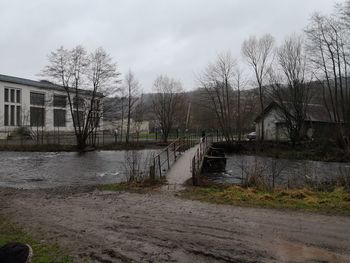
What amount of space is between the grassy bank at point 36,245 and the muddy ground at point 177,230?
0.75ft

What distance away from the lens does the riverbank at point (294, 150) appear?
4144 cm

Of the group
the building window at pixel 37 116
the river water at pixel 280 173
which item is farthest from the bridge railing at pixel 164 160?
the building window at pixel 37 116

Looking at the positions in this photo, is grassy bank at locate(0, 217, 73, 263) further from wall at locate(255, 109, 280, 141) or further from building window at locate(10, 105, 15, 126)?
building window at locate(10, 105, 15, 126)

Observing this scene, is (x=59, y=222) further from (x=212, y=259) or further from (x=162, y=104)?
(x=162, y=104)

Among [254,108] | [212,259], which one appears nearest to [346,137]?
[254,108]

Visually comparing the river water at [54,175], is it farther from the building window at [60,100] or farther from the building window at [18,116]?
the building window at [18,116]

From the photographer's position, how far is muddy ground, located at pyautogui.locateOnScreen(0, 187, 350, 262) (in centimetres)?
733

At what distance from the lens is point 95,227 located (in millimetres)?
9531

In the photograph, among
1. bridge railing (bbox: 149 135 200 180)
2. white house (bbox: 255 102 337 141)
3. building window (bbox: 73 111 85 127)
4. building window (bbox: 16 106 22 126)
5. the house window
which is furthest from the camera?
building window (bbox: 16 106 22 126)

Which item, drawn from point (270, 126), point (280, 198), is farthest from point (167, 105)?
point (280, 198)

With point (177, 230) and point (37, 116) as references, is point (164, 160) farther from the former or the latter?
point (37, 116)

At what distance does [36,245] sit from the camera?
26.2ft

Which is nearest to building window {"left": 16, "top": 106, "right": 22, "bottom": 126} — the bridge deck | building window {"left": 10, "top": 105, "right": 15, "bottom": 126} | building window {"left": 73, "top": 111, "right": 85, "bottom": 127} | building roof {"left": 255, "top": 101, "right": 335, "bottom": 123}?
building window {"left": 10, "top": 105, "right": 15, "bottom": 126}

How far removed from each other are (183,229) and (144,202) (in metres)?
3.93
